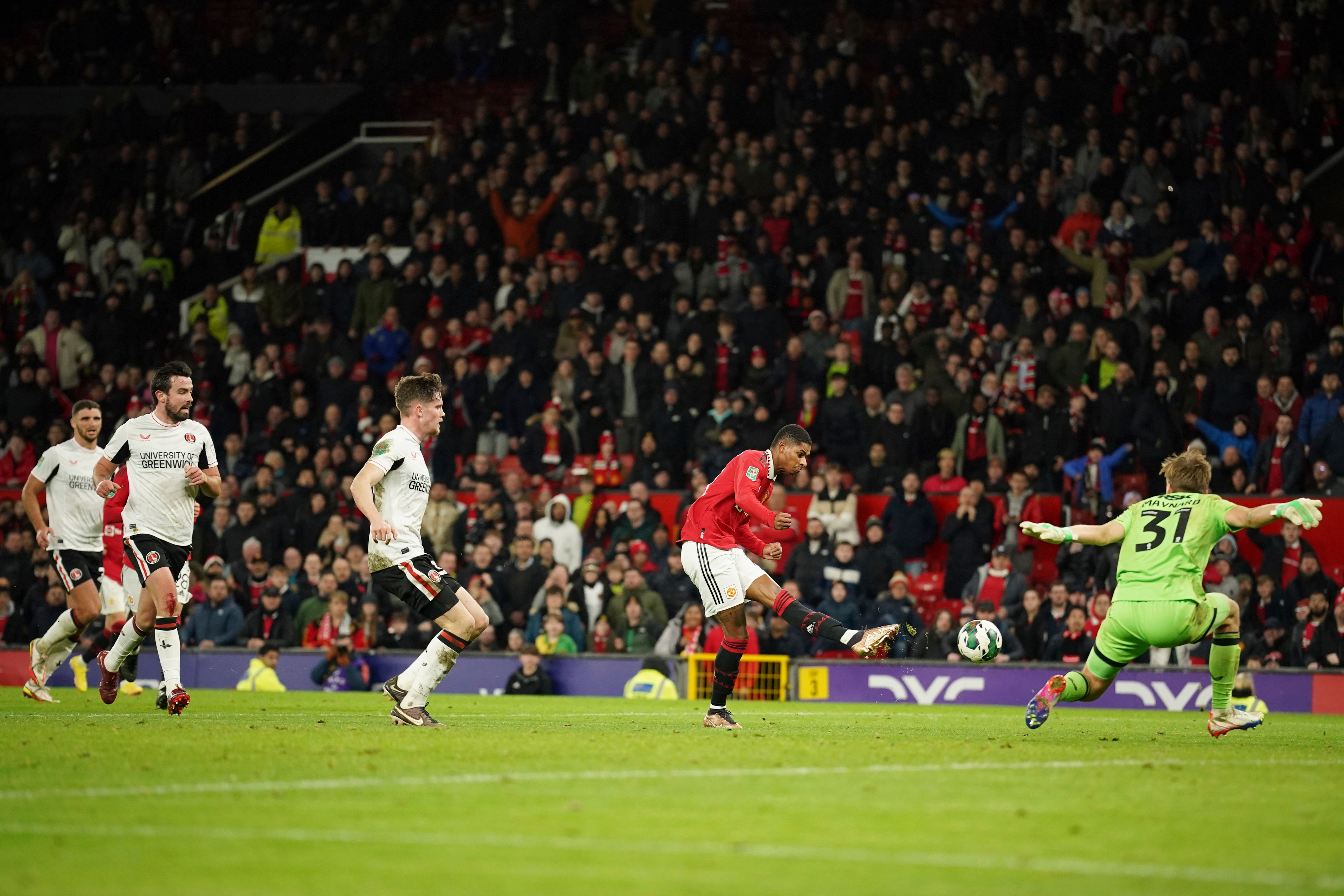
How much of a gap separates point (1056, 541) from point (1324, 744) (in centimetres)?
224

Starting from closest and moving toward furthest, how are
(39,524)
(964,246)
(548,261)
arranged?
(39,524)
(964,246)
(548,261)

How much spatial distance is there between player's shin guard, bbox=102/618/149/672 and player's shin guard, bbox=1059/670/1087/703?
23.3ft

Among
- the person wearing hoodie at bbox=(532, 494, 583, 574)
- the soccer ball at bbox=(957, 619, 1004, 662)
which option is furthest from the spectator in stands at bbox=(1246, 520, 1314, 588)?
the person wearing hoodie at bbox=(532, 494, 583, 574)

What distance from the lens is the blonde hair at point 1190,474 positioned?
11.4 metres

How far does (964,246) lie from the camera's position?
23.8 meters

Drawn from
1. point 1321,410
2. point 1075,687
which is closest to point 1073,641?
point 1321,410

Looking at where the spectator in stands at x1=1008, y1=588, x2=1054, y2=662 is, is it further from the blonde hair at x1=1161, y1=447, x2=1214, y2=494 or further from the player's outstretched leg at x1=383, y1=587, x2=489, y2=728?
the player's outstretched leg at x1=383, y1=587, x2=489, y2=728

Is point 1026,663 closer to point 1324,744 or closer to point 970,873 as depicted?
point 1324,744

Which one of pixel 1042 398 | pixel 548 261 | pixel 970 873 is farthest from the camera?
pixel 548 261

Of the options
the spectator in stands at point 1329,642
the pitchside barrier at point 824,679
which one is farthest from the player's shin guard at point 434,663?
the spectator in stands at point 1329,642

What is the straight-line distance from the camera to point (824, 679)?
754 inches

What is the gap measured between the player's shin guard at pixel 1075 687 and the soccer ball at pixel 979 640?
163 cm

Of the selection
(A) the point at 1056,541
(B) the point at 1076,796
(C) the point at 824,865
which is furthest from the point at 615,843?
(A) the point at 1056,541

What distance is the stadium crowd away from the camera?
20656 mm
